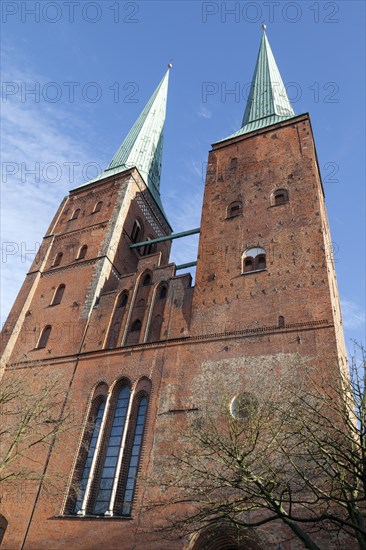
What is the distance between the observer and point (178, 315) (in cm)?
1731

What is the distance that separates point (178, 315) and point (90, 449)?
5634 millimetres

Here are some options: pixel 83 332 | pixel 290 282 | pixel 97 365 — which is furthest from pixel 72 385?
pixel 290 282

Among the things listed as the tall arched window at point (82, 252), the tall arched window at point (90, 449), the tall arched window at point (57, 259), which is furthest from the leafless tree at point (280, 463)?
the tall arched window at point (57, 259)

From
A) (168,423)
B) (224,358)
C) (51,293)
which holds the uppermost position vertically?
(51,293)

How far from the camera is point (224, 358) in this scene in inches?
591

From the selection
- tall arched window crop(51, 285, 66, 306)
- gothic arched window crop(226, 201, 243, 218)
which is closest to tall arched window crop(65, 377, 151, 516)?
tall arched window crop(51, 285, 66, 306)

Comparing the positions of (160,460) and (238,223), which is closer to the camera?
(160,460)

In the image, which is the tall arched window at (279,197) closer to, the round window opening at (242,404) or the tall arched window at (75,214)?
the round window opening at (242,404)

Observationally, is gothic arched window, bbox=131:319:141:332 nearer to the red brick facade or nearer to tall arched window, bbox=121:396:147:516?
the red brick facade

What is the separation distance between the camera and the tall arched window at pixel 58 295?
22.0 m

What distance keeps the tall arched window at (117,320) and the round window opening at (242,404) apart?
608 centimetres

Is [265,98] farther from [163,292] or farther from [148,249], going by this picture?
[163,292]

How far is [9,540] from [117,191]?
18.2 metres

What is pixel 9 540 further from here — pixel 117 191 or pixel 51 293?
pixel 117 191
